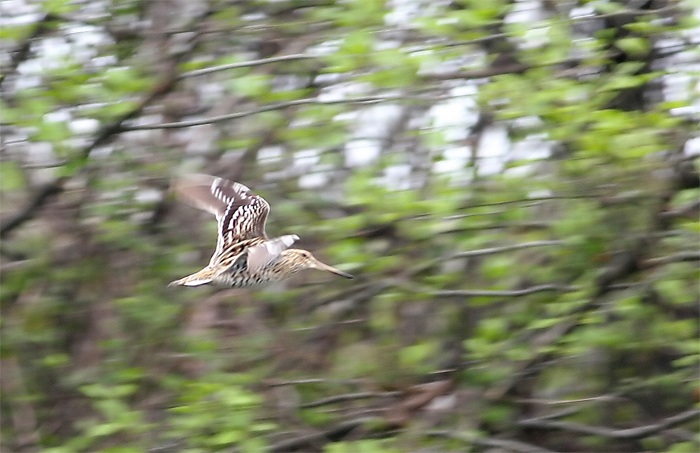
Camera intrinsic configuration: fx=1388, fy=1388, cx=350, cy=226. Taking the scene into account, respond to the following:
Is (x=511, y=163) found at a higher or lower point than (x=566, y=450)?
higher

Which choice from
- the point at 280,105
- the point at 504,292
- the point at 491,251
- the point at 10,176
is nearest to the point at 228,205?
the point at 280,105

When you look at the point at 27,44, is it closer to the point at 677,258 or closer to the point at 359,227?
the point at 359,227

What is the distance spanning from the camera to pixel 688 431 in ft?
17.8

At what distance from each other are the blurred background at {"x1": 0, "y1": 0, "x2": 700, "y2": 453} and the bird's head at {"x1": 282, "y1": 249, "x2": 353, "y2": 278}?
15cm

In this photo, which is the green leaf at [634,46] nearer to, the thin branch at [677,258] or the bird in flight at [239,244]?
the thin branch at [677,258]

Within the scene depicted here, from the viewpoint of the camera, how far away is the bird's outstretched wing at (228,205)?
15.0 ft

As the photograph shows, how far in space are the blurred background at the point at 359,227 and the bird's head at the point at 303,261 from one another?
A: 15cm

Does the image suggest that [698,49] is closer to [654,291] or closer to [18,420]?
[654,291]

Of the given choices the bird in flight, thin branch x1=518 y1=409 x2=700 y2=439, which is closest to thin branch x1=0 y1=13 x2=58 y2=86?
the bird in flight

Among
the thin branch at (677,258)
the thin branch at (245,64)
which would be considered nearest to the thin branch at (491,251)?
the thin branch at (677,258)

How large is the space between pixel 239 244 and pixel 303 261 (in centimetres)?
50

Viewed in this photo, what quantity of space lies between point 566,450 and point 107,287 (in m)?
1.99

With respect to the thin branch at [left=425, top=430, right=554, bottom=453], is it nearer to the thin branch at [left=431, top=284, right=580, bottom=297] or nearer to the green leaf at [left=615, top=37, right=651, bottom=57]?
the thin branch at [left=431, top=284, right=580, bottom=297]

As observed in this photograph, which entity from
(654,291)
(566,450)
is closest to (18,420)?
(566,450)
